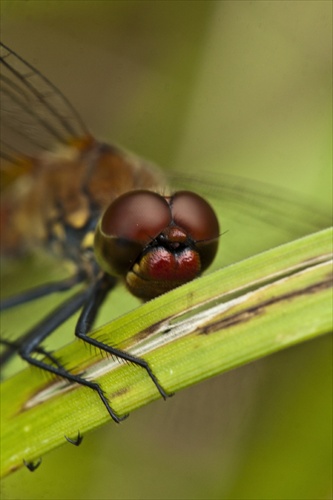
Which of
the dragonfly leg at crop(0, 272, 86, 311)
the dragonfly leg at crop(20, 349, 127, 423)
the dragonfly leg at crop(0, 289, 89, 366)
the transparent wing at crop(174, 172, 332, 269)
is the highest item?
the dragonfly leg at crop(20, 349, 127, 423)

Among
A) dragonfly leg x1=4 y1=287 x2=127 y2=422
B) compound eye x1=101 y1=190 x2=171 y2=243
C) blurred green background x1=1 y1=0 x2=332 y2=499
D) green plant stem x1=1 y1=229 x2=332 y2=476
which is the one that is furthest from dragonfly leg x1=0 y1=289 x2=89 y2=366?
green plant stem x1=1 y1=229 x2=332 y2=476

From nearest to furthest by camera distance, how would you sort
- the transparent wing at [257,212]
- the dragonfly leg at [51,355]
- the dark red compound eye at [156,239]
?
the dragonfly leg at [51,355] → the dark red compound eye at [156,239] → the transparent wing at [257,212]

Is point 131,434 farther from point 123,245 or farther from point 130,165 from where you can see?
point 130,165

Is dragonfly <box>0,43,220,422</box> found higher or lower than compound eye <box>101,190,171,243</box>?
lower

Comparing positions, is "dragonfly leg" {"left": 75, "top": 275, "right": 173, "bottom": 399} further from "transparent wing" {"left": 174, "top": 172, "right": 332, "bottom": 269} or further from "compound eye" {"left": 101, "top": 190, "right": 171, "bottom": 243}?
"transparent wing" {"left": 174, "top": 172, "right": 332, "bottom": 269}

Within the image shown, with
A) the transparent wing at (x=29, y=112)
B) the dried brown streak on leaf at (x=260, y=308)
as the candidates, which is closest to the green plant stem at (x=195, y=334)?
the dried brown streak on leaf at (x=260, y=308)

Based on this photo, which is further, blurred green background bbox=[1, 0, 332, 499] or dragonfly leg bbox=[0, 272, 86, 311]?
dragonfly leg bbox=[0, 272, 86, 311]

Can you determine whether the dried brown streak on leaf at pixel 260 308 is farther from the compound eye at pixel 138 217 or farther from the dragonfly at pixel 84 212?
the compound eye at pixel 138 217

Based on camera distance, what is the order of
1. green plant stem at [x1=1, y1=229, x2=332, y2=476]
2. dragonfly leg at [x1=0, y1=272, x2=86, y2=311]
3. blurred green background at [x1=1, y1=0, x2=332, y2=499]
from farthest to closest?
dragonfly leg at [x1=0, y1=272, x2=86, y2=311]
blurred green background at [x1=1, y1=0, x2=332, y2=499]
green plant stem at [x1=1, y1=229, x2=332, y2=476]
